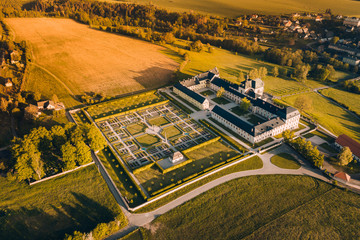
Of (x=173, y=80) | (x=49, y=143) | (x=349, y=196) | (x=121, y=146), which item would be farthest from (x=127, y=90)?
(x=349, y=196)

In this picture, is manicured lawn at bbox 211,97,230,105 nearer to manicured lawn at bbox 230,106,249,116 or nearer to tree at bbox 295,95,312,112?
manicured lawn at bbox 230,106,249,116

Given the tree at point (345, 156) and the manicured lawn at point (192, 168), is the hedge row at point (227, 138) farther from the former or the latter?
the tree at point (345, 156)

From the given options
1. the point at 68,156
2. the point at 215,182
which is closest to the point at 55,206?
the point at 68,156

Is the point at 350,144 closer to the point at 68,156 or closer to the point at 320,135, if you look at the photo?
the point at 320,135

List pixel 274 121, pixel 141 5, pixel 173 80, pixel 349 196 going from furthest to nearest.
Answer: pixel 141 5
pixel 173 80
pixel 274 121
pixel 349 196

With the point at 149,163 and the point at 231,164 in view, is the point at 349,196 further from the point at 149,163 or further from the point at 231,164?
the point at 149,163

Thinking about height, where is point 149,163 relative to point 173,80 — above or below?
below
